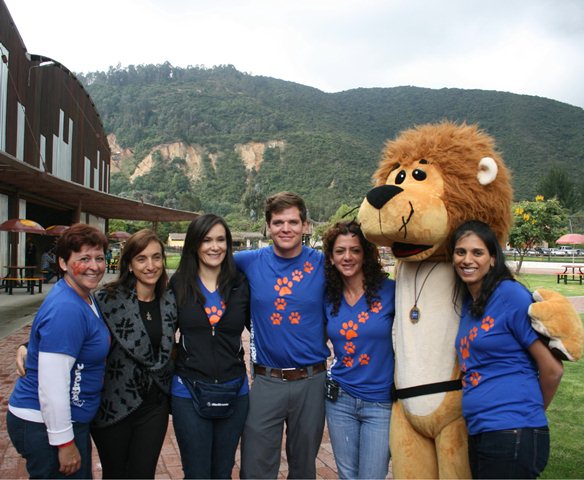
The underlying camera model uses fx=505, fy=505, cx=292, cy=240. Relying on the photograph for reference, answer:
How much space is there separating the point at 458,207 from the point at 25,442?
7.36 feet

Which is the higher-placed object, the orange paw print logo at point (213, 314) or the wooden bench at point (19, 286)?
the orange paw print logo at point (213, 314)

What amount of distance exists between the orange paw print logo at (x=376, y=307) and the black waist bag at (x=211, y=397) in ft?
2.71

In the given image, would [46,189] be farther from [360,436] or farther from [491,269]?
[491,269]

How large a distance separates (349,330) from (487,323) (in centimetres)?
71

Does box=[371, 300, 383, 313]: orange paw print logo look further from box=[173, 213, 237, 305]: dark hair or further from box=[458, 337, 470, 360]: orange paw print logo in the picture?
box=[173, 213, 237, 305]: dark hair

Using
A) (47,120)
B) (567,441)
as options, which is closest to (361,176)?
(47,120)

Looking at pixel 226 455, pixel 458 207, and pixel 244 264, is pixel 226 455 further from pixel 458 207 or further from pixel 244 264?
pixel 458 207

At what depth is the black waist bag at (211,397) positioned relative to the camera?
2.45 meters

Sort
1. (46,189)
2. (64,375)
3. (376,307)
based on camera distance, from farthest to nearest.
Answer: (46,189) → (376,307) → (64,375)

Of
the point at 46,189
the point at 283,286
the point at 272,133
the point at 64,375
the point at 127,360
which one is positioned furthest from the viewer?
the point at 272,133

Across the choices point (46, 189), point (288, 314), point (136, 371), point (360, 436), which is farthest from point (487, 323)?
point (46, 189)

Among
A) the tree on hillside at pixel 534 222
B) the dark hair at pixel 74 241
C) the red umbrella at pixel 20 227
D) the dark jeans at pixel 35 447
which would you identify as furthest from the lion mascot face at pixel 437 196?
the tree on hillside at pixel 534 222

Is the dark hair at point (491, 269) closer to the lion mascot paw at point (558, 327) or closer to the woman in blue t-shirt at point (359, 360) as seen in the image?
the lion mascot paw at point (558, 327)

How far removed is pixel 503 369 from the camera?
2.08 metres
